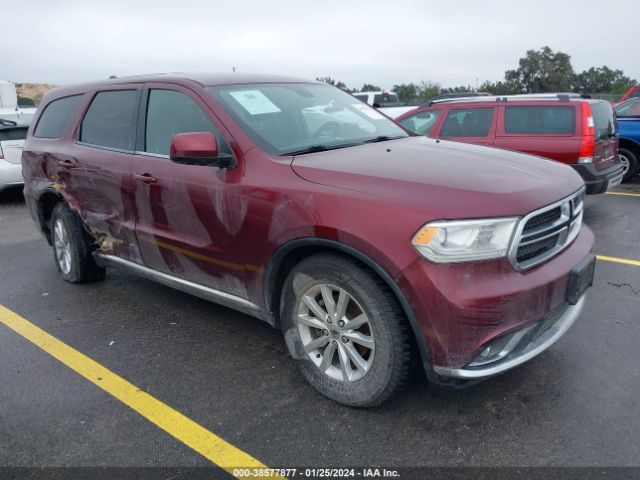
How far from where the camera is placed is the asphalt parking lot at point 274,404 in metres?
2.59

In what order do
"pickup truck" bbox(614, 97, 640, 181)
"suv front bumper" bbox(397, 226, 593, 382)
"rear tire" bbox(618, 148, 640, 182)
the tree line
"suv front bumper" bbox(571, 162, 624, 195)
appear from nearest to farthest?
"suv front bumper" bbox(397, 226, 593, 382), "suv front bumper" bbox(571, 162, 624, 195), "pickup truck" bbox(614, 97, 640, 181), "rear tire" bbox(618, 148, 640, 182), the tree line

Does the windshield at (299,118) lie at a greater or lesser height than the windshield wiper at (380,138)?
greater

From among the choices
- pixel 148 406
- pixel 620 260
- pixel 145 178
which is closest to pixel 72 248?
pixel 145 178

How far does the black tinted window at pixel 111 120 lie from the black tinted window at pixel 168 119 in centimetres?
20

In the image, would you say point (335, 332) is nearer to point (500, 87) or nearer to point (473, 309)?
point (473, 309)

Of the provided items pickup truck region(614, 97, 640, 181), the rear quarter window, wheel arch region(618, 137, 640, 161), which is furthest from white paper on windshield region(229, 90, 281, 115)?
wheel arch region(618, 137, 640, 161)

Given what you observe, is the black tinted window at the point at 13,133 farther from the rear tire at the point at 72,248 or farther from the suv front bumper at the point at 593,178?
the suv front bumper at the point at 593,178

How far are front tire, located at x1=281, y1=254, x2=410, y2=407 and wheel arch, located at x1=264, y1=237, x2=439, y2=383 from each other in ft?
0.21

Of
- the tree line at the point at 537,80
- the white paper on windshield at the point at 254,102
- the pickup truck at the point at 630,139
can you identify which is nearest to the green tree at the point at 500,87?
the tree line at the point at 537,80

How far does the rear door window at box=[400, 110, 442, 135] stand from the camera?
316 inches

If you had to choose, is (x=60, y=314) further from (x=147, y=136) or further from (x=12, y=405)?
(x=147, y=136)

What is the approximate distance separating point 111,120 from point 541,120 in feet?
17.6

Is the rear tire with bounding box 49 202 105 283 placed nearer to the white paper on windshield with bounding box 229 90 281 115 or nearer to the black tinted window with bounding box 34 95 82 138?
the black tinted window with bounding box 34 95 82 138

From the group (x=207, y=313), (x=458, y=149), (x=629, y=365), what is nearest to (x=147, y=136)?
(x=207, y=313)
